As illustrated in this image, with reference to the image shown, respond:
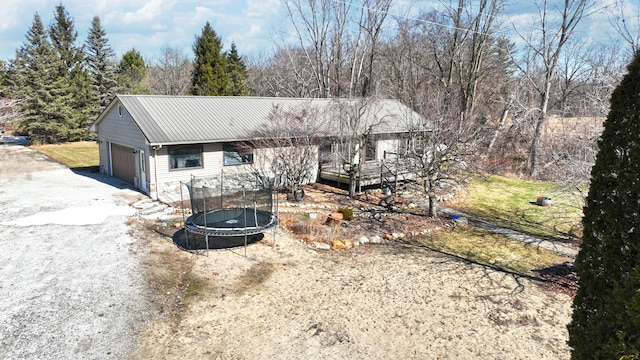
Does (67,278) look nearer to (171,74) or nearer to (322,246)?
(322,246)

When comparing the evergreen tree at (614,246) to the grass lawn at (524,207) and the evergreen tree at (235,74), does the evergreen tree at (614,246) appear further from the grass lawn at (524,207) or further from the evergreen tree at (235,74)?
the evergreen tree at (235,74)

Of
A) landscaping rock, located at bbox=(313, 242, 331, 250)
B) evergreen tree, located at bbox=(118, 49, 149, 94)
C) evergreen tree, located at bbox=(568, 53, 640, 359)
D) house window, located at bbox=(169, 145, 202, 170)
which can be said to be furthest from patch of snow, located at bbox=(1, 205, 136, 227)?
evergreen tree, located at bbox=(118, 49, 149, 94)

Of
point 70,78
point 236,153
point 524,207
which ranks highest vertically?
point 70,78

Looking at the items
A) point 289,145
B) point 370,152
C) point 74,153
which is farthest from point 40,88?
point 370,152

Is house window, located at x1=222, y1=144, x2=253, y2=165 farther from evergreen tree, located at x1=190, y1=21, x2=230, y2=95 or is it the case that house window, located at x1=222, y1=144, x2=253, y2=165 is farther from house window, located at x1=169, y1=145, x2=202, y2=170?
evergreen tree, located at x1=190, y1=21, x2=230, y2=95

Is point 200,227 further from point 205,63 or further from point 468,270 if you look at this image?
point 205,63

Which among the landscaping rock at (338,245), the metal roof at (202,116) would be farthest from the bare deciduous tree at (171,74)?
the landscaping rock at (338,245)

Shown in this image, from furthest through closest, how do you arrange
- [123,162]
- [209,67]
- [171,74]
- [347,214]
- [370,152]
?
[171,74] < [209,67] < [370,152] < [123,162] < [347,214]

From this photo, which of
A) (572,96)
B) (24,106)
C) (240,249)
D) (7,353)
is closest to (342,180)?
(240,249)
